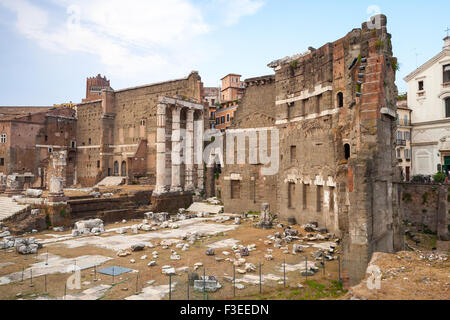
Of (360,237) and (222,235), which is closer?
(360,237)

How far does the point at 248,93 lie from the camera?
25.7 metres

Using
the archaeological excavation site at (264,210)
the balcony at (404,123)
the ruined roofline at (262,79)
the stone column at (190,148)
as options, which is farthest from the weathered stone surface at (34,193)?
the balcony at (404,123)

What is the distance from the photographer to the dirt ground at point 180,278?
9.08 metres

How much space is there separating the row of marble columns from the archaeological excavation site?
114 mm

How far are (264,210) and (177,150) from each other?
46.6 ft

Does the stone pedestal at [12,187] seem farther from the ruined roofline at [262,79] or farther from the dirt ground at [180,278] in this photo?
the ruined roofline at [262,79]

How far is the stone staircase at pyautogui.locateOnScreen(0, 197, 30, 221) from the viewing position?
66.1 feet

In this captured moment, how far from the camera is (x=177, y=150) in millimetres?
31953

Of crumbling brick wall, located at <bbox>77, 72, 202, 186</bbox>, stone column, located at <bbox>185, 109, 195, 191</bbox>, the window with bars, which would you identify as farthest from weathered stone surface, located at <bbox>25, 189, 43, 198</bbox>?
the window with bars

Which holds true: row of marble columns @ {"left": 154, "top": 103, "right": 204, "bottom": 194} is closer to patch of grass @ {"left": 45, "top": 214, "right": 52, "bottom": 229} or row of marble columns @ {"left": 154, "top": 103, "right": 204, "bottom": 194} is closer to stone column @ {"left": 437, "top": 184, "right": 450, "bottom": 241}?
patch of grass @ {"left": 45, "top": 214, "right": 52, "bottom": 229}

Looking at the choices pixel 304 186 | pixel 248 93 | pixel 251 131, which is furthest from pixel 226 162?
pixel 304 186

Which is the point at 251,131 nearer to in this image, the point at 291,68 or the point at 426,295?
the point at 291,68

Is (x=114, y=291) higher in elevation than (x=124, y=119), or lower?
lower

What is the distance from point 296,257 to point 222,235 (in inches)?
228
